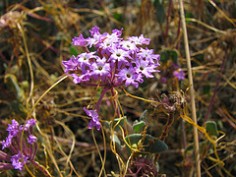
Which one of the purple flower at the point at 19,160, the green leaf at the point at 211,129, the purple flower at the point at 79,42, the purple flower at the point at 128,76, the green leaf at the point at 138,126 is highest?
the purple flower at the point at 79,42

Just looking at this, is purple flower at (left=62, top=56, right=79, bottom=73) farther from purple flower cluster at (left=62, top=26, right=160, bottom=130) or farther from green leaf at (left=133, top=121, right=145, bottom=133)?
green leaf at (left=133, top=121, right=145, bottom=133)

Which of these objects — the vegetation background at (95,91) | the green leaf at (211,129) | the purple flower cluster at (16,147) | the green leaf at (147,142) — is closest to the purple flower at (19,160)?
the purple flower cluster at (16,147)

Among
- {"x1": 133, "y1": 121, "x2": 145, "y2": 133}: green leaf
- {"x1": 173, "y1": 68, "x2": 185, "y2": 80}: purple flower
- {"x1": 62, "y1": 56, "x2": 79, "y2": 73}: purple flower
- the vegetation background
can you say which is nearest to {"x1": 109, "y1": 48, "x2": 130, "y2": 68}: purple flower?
{"x1": 62, "y1": 56, "x2": 79, "y2": 73}: purple flower

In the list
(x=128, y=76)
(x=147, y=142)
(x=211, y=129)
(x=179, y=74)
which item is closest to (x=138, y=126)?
(x=147, y=142)

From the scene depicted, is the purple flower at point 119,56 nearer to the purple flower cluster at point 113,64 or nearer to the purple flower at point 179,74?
the purple flower cluster at point 113,64

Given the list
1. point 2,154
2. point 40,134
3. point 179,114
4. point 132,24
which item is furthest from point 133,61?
point 132,24

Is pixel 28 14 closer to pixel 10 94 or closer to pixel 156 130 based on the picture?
pixel 10 94
